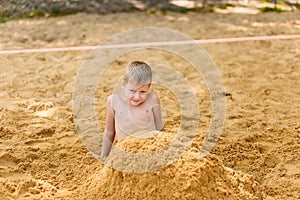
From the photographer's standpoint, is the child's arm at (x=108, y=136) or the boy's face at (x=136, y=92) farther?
the child's arm at (x=108, y=136)

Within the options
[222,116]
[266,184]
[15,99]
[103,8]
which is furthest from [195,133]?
[103,8]

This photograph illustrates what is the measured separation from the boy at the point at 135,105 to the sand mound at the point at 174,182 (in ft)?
1.18

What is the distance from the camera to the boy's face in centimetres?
288

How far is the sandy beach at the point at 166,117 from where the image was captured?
8.26ft

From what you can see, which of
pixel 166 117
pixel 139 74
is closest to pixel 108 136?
pixel 139 74

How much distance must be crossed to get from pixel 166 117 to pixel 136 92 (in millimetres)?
976

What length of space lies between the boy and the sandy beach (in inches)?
5.8

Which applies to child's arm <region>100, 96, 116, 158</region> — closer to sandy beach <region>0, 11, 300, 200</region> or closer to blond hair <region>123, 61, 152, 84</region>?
sandy beach <region>0, 11, 300, 200</region>

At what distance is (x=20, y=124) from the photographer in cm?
369

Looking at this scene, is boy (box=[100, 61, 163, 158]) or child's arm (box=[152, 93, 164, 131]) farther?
child's arm (box=[152, 93, 164, 131])

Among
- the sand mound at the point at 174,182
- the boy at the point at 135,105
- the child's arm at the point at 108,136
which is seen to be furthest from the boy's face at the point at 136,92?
the sand mound at the point at 174,182

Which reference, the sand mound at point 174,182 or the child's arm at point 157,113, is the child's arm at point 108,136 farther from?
the sand mound at point 174,182

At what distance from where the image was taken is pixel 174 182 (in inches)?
93.8

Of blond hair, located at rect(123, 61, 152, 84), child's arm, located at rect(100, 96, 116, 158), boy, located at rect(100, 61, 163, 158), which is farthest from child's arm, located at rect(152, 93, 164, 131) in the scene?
child's arm, located at rect(100, 96, 116, 158)
